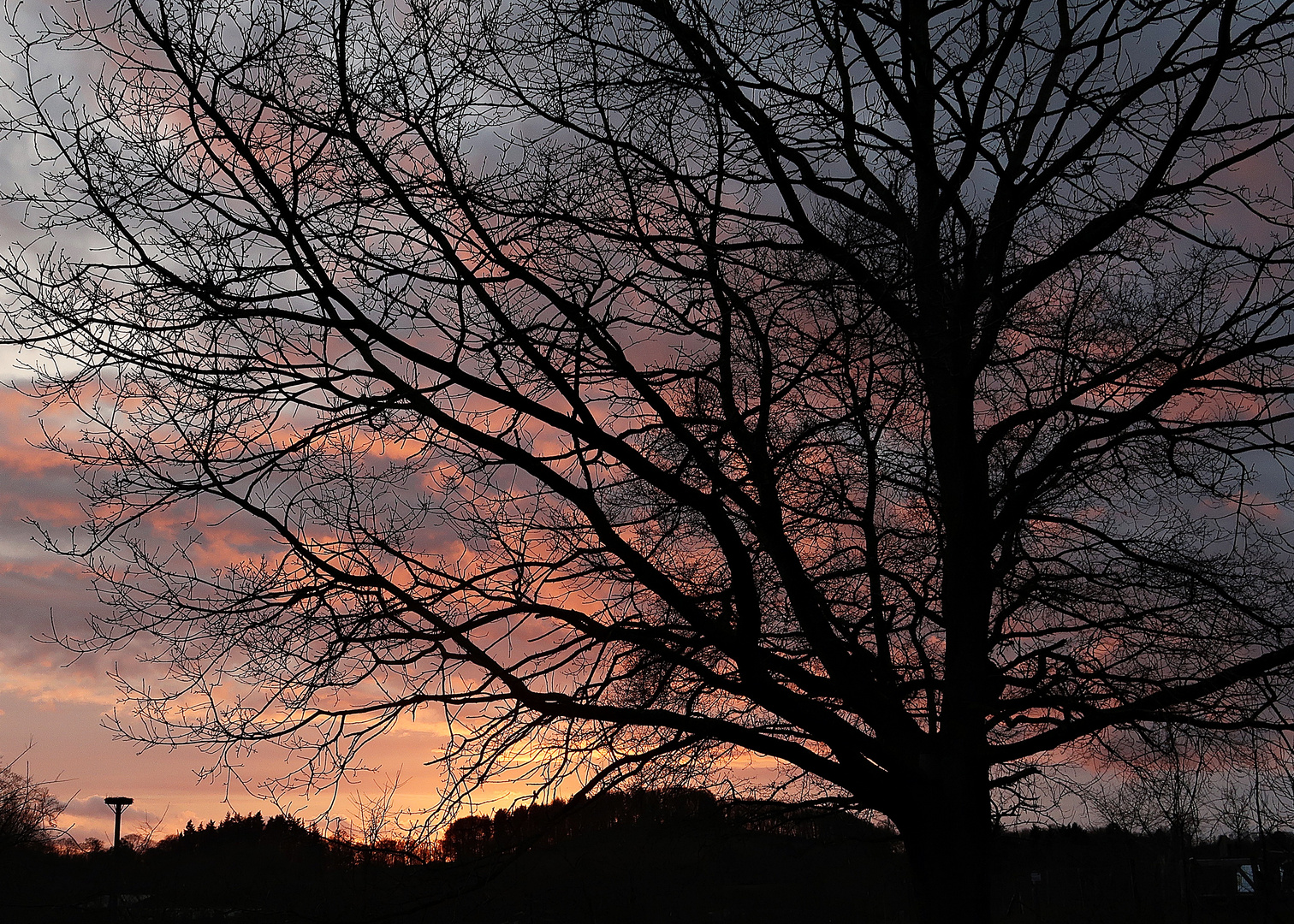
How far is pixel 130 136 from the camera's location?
17.4 ft

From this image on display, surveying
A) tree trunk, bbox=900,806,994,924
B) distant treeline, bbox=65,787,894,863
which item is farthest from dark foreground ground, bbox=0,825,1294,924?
tree trunk, bbox=900,806,994,924

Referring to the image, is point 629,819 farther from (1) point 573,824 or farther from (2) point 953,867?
(2) point 953,867

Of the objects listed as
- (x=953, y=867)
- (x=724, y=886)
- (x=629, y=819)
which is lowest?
(x=724, y=886)

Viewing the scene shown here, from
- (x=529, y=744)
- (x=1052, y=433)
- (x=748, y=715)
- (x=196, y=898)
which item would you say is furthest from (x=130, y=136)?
(x=196, y=898)

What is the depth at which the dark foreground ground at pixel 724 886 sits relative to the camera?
1886 cm

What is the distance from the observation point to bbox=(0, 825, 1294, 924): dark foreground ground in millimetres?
18859

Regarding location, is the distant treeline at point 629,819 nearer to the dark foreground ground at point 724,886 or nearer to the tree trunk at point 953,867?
the tree trunk at point 953,867

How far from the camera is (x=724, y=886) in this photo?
120ft

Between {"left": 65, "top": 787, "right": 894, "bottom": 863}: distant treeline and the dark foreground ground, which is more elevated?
{"left": 65, "top": 787, "right": 894, "bottom": 863}: distant treeline

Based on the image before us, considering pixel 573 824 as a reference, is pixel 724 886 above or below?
below

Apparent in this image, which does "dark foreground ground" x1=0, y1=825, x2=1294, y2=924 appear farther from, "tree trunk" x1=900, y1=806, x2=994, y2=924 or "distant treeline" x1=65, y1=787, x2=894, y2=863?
"tree trunk" x1=900, y1=806, x2=994, y2=924

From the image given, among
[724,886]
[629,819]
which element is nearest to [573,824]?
[629,819]

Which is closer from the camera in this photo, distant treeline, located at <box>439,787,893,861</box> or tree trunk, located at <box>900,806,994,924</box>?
distant treeline, located at <box>439,787,893,861</box>

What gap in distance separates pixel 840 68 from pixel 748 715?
493cm
